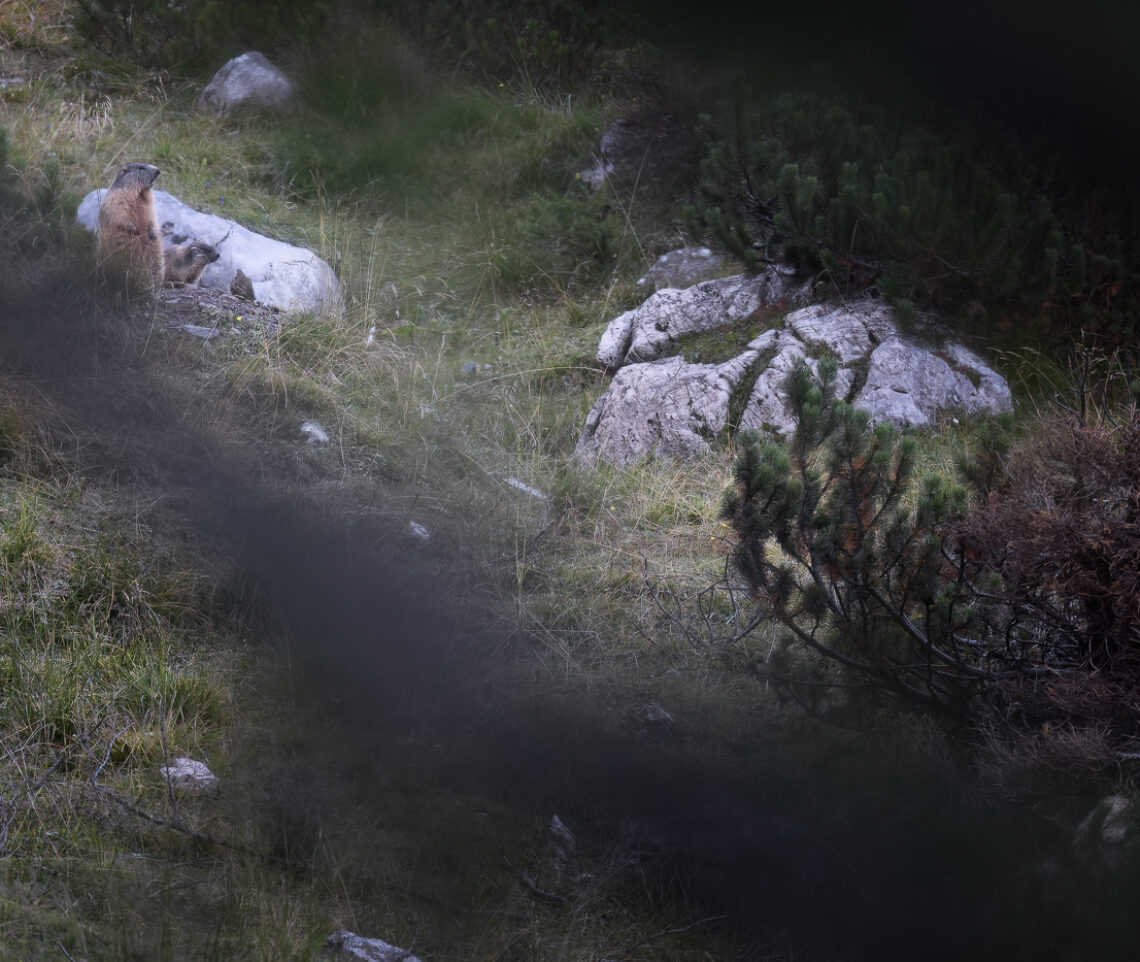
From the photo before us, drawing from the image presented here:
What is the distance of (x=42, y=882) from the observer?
77.6 inches

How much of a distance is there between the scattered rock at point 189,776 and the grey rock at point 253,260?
10.6 feet

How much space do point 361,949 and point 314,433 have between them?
103 inches

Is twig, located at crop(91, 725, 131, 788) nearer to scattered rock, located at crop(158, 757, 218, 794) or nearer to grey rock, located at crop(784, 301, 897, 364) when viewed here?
scattered rock, located at crop(158, 757, 218, 794)

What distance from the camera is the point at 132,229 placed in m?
5.00

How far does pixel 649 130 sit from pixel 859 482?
216 inches

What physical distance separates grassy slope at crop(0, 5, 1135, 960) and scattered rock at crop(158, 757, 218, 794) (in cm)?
4

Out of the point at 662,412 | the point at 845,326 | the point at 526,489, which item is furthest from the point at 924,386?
the point at 526,489

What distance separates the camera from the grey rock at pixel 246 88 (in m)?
6.79

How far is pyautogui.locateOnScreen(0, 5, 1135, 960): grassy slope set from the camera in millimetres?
1979

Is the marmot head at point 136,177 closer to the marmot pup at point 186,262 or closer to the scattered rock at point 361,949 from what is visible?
the marmot pup at point 186,262

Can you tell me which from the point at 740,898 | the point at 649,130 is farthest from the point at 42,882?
the point at 649,130

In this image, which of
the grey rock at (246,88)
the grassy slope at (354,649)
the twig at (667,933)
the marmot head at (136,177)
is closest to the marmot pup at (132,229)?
the marmot head at (136,177)

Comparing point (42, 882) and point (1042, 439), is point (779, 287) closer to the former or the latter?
point (1042, 439)

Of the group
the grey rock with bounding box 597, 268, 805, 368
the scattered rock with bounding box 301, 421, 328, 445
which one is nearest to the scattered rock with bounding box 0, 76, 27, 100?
the scattered rock with bounding box 301, 421, 328, 445
